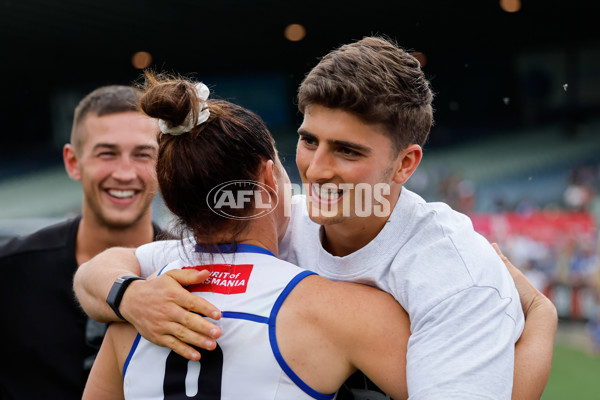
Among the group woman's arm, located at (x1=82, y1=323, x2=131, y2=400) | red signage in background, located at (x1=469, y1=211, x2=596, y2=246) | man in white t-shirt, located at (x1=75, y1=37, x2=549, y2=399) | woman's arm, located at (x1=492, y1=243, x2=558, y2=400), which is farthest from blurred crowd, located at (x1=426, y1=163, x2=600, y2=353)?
woman's arm, located at (x1=82, y1=323, x2=131, y2=400)

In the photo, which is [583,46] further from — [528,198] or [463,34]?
[528,198]

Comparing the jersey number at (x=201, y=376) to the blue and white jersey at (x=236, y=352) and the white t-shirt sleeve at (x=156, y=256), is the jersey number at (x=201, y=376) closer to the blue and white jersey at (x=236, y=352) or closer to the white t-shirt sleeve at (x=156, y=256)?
the blue and white jersey at (x=236, y=352)

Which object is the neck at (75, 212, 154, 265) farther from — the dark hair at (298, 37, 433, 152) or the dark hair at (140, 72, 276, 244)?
the dark hair at (298, 37, 433, 152)

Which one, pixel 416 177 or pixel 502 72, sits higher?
pixel 502 72

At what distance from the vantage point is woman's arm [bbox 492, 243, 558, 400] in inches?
61.4

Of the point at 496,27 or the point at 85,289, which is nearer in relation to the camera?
the point at 85,289

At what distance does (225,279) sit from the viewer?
1.61m

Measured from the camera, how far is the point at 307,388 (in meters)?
1.49

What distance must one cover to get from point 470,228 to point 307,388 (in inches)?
26.9

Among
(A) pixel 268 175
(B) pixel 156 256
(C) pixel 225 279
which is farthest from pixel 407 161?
(B) pixel 156 256

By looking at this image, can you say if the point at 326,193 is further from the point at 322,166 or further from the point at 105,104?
the point at 105,104

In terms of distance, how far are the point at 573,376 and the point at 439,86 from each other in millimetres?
8193

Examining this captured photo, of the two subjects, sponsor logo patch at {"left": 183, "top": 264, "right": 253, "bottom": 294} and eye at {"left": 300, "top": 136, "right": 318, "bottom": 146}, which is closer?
sponsor logo patch at {"left": 183, "top": 264, "right": 253, "bottom": 294}


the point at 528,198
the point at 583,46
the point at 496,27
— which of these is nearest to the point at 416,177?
the point at 528,198
